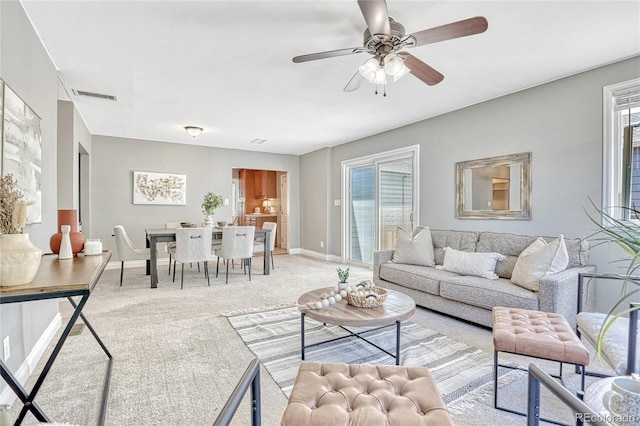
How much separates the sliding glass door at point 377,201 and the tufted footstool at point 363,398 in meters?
3.83

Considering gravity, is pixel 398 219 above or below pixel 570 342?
above

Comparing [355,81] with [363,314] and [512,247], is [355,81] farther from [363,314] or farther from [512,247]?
[512,247]

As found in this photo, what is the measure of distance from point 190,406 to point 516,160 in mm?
3917

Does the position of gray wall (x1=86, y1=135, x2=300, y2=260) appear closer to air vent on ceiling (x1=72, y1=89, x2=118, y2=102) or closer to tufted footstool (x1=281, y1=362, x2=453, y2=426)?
air vent on ceiling (x1=72, y1=89, x2=118, y2=102)

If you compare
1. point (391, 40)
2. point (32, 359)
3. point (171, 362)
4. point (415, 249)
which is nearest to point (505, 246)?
point (415, 249)

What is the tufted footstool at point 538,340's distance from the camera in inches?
65.5

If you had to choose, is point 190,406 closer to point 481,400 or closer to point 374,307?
point 374,307

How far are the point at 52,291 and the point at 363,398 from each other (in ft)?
4.45

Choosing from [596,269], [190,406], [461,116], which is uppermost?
[461,116]

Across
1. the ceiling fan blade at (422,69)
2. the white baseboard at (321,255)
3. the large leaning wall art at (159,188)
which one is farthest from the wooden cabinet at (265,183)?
the ceiling fan blade at (422,69)

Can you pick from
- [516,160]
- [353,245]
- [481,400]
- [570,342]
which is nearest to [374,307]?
[481,400]

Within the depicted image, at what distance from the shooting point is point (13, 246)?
1.33 meters

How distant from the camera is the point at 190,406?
180cm

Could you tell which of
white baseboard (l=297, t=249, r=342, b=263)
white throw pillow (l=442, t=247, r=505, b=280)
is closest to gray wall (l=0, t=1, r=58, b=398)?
white throw pillow (l=442, t=247, r=505, b=280)
